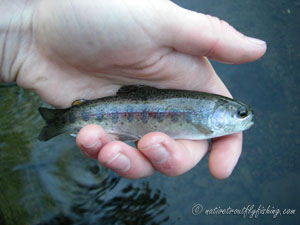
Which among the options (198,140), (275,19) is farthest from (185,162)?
(275,19)

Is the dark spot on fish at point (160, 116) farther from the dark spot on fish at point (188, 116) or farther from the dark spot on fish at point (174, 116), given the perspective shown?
the dark spot on fish at point (188, 116)

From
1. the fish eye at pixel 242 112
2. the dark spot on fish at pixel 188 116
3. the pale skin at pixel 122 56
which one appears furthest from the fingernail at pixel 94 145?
the fish eye at pixel 242 112

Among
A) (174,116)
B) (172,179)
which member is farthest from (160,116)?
(172,179)

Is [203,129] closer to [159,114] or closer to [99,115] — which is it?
[159,114]

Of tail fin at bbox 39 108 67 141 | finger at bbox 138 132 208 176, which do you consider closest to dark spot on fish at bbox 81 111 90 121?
tail fin at bbox 39 108 67 141

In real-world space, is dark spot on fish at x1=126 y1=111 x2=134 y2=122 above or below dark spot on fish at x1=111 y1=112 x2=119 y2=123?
above

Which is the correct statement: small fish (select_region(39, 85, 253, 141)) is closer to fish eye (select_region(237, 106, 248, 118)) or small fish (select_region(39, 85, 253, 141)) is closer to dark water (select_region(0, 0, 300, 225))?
fish eye (select_region(237, 106, 248, 118))

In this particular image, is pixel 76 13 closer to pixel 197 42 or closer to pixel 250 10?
pixel 197 42
